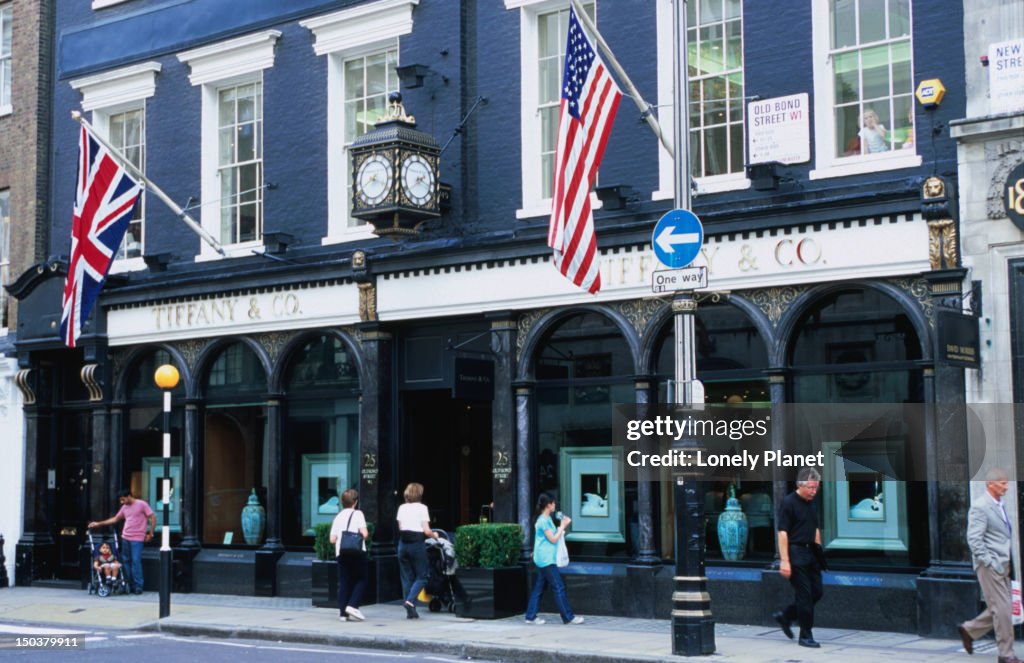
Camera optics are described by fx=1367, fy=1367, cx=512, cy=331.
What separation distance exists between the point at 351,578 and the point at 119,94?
11016 mm

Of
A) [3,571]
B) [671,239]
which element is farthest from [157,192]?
[671,239]

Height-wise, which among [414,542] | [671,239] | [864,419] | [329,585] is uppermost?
[671,239]

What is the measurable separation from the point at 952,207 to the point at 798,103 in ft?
8.14

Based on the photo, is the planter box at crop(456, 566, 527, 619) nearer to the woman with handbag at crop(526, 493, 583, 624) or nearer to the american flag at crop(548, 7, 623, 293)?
the woman with handbag at crop(526, 493, 583, 624)

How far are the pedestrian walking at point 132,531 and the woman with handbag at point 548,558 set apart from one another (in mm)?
8404

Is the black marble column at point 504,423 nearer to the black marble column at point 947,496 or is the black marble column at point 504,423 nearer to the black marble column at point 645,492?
the black marble column at point 645,492

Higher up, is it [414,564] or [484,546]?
[484,546]

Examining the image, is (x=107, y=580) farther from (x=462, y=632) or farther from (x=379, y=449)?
(x=462, y=632)

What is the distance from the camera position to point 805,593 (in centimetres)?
1414

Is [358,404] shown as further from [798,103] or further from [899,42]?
[899,42]

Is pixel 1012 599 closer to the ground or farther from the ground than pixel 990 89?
closer to the ground

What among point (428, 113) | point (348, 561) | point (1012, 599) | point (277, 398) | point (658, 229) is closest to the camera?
point (1012, 599)

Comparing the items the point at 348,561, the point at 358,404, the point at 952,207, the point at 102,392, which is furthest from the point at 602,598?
the point at 102,392

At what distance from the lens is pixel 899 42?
16047 millimetres
